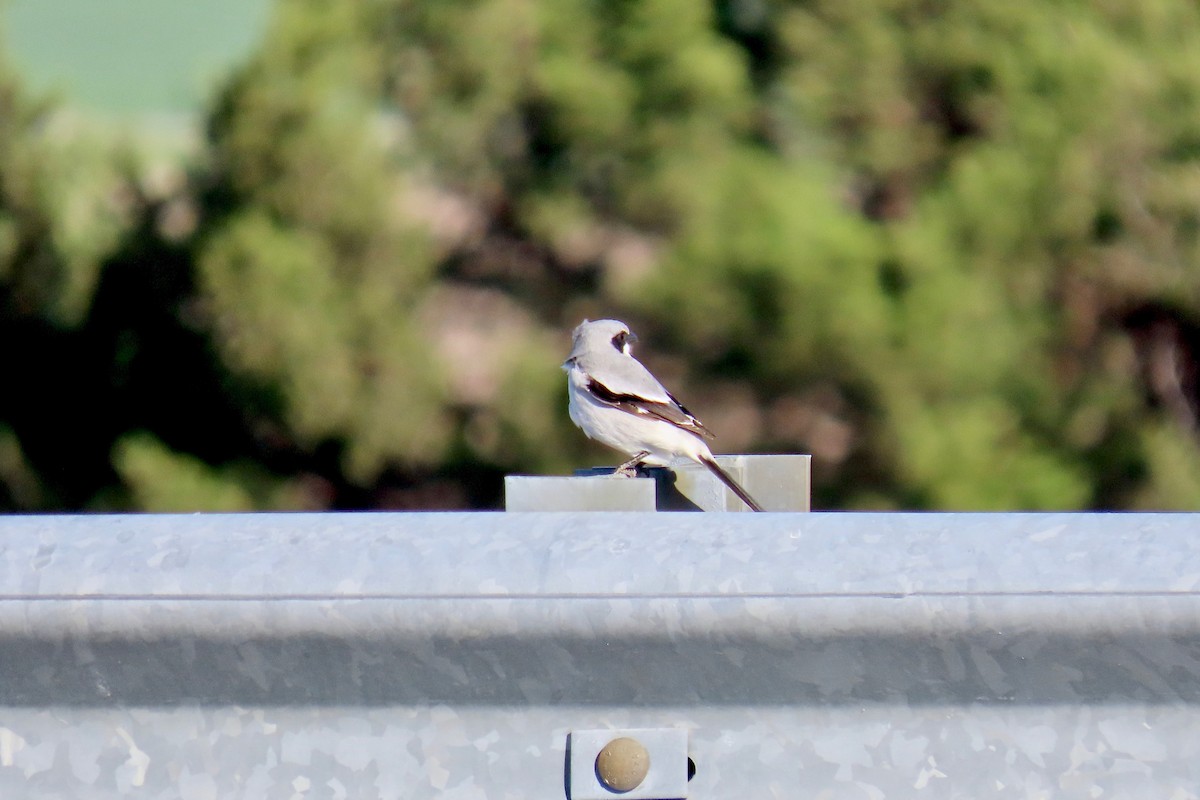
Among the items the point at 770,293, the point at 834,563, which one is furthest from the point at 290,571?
the point at 770,293

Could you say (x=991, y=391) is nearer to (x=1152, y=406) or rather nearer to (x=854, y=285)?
(x=854, y=285)

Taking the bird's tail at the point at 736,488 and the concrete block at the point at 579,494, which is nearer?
the concrete block at the point at 579,494

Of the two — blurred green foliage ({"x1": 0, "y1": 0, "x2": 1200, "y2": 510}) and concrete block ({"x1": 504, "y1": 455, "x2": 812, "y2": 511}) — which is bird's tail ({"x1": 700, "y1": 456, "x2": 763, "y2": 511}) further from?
blurred green foliage ({"x1": 0, "y1": 0, "x2": 1200, "y2": 510})

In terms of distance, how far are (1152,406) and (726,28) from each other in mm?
2911

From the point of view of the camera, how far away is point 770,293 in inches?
243

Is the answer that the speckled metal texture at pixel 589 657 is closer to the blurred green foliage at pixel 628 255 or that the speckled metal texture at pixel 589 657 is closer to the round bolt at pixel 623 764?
the round bolt at pixel 623 764

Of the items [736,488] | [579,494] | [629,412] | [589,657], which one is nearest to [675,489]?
[736,488]

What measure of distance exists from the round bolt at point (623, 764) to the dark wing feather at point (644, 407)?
8.45 ft

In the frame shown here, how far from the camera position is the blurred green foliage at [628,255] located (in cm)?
622

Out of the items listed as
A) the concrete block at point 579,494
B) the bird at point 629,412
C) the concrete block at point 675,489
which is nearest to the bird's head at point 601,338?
the bird at point 629,412

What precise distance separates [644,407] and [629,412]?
0.18 ft

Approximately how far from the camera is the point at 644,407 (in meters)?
3.96

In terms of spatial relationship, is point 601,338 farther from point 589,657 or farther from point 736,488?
point 589,657

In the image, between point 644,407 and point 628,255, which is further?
point 628,255
